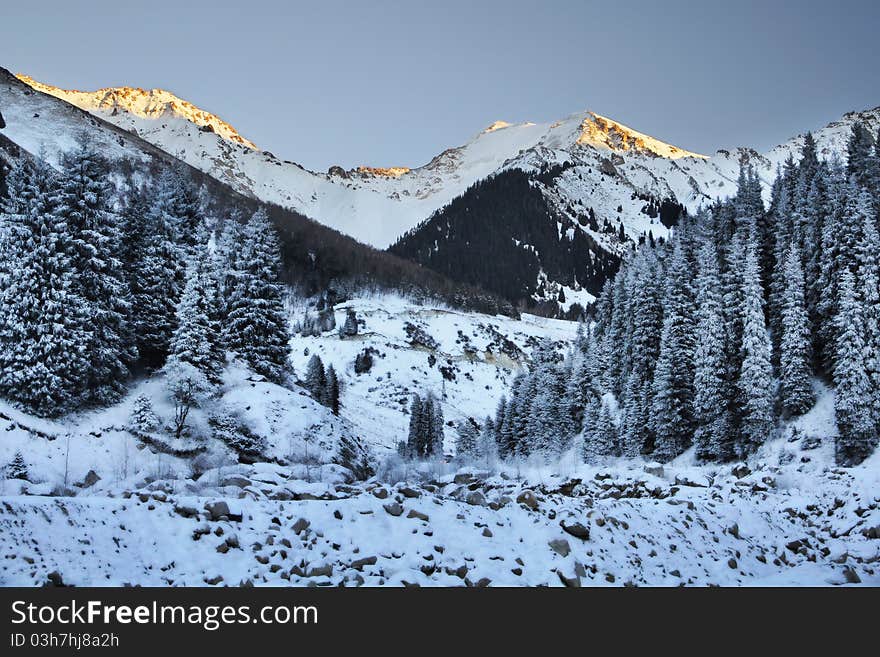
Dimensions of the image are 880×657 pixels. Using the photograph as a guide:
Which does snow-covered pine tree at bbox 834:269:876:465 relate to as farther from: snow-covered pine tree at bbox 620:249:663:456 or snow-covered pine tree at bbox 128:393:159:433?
snow-covered pine tree at bbox 128:393:159:433

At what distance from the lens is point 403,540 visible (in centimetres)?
1246

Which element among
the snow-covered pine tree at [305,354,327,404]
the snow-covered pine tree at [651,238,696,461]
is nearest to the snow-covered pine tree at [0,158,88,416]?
the snow-covered pine tree at [651,238,696,461]

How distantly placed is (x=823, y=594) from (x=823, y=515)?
1166 cm

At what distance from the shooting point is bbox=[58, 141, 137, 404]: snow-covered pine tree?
32.9 metres

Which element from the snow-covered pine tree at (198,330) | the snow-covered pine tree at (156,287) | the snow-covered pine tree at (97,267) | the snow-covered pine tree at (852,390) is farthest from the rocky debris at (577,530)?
the snow-covered pine tree at (156,287)

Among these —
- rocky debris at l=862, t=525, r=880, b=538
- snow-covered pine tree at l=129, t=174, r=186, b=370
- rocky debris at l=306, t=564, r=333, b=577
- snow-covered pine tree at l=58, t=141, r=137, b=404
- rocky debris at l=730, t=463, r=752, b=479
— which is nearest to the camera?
rocky debris at l=306, t=564, r=333, b=577

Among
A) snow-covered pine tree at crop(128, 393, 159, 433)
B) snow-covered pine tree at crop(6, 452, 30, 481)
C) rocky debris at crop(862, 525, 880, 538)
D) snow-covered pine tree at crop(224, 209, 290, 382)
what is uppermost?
snow-covered pine tree at crop(224, 209, 290, 382)

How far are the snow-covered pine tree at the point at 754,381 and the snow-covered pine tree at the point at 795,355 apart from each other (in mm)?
1123

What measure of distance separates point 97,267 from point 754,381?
40.2 metres

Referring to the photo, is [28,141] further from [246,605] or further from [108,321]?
[246,605]

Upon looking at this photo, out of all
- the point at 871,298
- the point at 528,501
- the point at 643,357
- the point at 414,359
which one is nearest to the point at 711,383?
the point at 871,298

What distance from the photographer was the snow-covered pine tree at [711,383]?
42.6m

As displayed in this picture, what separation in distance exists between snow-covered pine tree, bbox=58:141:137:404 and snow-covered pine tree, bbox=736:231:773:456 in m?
38.3

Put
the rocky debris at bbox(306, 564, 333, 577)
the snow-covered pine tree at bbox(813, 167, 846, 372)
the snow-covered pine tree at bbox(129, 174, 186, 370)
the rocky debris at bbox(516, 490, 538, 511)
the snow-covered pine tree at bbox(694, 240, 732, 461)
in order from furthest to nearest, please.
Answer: the snow-covered pine tree at bbox(694, 240, 732, 461), the snow-covered pine tree at bbox(813, 167, 846, 372), the snow-covered pine tree at bbox(129, 174, 186, 370), the rocky debris at bbox(516, 490, 538, 511), the rocky debris at bbox(306, 564, 333, 577)
